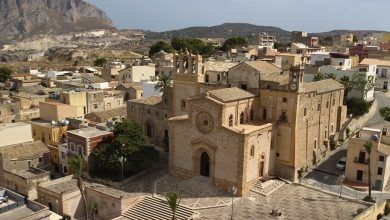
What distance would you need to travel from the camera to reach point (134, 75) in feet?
294

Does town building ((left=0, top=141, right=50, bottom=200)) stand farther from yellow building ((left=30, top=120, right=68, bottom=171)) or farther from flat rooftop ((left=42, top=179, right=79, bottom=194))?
yellow building ((left=30, top=120, right=68, bottom=171))

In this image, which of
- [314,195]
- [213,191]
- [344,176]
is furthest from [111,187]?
[344,176]

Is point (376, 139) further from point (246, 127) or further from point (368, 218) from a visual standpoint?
point (246, 127)

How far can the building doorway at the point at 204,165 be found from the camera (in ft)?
137

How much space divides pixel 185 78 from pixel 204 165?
12029 mm

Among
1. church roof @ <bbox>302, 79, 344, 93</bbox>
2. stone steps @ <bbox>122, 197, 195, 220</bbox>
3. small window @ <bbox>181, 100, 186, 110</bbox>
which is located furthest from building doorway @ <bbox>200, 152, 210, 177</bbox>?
church roof @ <bbox>302, 79, 344, 93</bbox>

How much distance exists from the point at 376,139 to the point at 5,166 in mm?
39807

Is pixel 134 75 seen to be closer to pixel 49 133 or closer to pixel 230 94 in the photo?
pixel 49 133

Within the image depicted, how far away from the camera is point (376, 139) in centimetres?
4097

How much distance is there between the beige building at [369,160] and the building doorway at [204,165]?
14.7 meters

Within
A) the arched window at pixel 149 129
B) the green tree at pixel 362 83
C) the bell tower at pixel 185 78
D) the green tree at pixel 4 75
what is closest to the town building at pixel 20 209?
the bell tower at pixel 185 78

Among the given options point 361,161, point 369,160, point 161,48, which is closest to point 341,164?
point 361,161

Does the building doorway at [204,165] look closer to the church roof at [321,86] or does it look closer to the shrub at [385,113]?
the church roof at [321,86]

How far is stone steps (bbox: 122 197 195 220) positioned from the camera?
36.6 m
